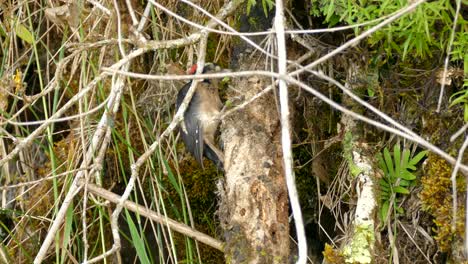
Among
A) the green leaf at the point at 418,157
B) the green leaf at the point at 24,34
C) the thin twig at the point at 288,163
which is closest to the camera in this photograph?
the thin twig at the point at 288,163

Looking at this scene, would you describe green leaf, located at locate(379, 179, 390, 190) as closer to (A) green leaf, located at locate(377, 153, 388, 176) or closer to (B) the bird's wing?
(A) green leaf, located at locate(377, 153, 388, 176)

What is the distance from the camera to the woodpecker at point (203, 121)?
12.8ft

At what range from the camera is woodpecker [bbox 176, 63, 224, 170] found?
391cm

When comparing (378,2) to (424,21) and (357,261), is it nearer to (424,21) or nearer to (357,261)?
(424,21)

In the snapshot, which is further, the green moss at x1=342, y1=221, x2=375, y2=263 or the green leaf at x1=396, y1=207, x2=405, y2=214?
the green leaf at x1=396, y1=207, x2=405, y2=214

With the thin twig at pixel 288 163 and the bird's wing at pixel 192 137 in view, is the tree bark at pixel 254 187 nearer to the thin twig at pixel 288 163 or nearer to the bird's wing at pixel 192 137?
the bird's wing at pixel 192 137

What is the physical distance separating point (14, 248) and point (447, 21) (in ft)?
7.78

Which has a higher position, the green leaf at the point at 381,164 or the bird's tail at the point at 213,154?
the green leaf at the point at 381,164

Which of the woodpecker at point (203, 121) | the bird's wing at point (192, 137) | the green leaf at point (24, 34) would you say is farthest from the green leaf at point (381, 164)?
the green leaf at point (24, 34)

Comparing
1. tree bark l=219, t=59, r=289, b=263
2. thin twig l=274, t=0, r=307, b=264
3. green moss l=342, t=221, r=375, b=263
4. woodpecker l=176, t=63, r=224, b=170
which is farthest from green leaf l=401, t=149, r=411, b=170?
thin twig l=274, t=0, r=307, b=264

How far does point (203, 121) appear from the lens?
4.22 metres

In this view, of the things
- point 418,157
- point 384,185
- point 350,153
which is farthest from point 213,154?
point 418,157

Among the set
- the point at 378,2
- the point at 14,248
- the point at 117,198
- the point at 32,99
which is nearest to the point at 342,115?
the point at 378,2

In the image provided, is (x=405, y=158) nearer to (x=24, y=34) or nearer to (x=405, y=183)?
(x=405, y=183)
